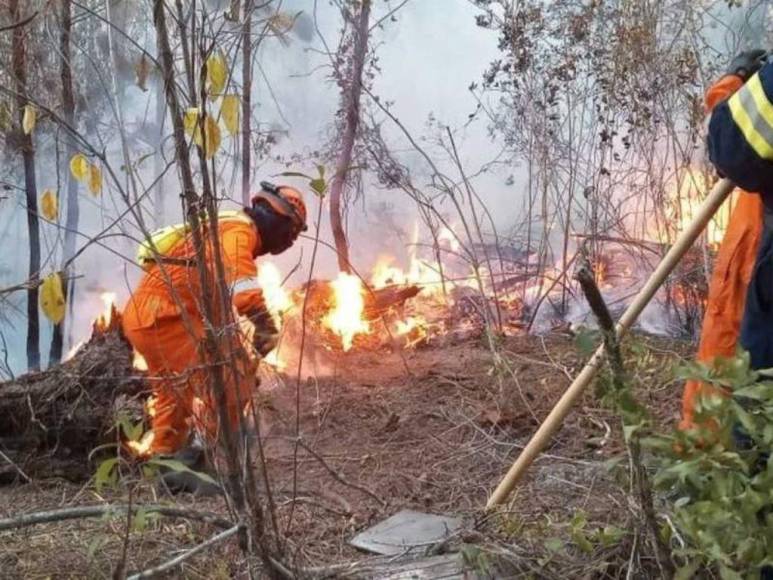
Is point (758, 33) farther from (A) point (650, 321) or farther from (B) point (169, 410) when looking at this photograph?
(B) point (169, 410)

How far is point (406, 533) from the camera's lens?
10.2 feet

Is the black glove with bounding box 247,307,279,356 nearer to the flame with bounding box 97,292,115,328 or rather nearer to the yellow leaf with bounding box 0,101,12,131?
the flame with bounding box 97,292,115,328

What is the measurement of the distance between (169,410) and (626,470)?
3.16 meters

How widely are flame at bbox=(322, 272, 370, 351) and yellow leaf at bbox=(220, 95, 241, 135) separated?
4.84 m

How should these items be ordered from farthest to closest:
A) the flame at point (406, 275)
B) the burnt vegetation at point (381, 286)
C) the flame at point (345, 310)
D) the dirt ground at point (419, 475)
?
1. the flame at point (406, 275)
2. the flame at point (345, 310)
3. the dirt ground at point (419, 475)
4. the burnt vegetation at point (381, 286)

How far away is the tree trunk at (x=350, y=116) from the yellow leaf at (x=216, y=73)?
5726 mm

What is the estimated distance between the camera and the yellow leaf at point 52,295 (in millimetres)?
2449

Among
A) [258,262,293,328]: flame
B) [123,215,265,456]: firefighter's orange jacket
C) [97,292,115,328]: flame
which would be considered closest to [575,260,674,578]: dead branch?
[123,215,265,456]: firefighter's orange jacket

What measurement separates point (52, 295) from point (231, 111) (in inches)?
27.6

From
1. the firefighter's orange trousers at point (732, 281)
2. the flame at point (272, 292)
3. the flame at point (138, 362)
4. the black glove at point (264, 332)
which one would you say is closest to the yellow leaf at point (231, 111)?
the firefighter's orange trousers at point (732, 281)

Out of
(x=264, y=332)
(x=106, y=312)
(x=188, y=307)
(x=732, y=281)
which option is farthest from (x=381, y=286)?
(x=732, y=281)

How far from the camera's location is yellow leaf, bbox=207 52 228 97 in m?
2.31

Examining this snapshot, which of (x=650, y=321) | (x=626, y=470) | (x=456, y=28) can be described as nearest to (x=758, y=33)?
(x=650, y=321)

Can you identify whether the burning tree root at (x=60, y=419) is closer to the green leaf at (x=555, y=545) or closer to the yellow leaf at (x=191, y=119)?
the yellow leaf at (x=191, y=119)
